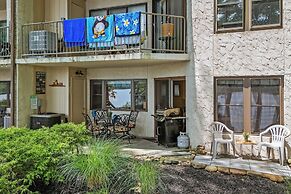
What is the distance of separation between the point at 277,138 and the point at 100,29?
20.9ft

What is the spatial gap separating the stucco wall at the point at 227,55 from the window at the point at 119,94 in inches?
125

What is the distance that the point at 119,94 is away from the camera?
12.6 metres

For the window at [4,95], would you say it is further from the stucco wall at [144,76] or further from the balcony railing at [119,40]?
the stucco wall at [144,76]

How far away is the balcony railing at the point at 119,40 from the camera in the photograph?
32.2 ft

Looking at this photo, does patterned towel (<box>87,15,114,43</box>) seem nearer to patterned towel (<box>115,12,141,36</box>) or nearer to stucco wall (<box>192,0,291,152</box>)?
patterned towel (<box>115,12,141,36</box>)

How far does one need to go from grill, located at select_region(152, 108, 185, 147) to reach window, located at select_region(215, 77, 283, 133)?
1596 mm

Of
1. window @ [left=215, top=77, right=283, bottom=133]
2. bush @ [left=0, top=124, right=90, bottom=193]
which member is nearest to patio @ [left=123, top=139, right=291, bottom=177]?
window @ [left=215, top=77, right=283, bottom=133]

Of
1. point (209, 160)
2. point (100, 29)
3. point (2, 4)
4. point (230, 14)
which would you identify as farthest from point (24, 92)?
point (230, 14)

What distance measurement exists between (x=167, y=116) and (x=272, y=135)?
335cm

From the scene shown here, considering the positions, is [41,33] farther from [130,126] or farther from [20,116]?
[130,126]

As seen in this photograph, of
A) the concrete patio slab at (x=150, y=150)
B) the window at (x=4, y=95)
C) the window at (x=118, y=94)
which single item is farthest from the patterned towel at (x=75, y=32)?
the window at (x=4, y=95)

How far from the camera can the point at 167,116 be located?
10109 mm

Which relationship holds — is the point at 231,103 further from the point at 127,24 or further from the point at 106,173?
the point at 106,173

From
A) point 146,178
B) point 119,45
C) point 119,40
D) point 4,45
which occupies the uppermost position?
point 4,45
